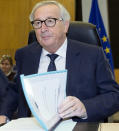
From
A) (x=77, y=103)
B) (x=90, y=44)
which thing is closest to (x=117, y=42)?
(x=90, y=44)

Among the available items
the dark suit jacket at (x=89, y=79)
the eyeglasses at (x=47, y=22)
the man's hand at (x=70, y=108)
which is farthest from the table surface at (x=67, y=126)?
the eyeglasses at (x=47, y=22)

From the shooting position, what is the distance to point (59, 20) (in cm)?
183

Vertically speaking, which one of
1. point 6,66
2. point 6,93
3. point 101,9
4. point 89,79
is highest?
point 101,9

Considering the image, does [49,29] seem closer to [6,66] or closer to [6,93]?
[6,93]

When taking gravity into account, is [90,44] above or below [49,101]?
above

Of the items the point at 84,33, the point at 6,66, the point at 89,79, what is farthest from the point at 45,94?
the point at 6,66

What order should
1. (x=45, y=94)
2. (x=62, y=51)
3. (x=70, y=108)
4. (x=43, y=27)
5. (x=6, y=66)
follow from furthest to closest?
(x=6, y=66) → (x=62, y=51) → (x=43, y=27) → (x=70, y=108) → (x=45, y=94)

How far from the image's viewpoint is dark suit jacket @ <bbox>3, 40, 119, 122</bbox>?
1646 millimetres

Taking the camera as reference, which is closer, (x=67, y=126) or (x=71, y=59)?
(x=67, y=126)

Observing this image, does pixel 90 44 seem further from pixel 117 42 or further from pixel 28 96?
pixel 117 42

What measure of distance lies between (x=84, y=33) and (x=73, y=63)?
32 cm

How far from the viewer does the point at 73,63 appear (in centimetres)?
182

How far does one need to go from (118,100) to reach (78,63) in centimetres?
37

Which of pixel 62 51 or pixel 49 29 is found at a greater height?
pixel 49 29
